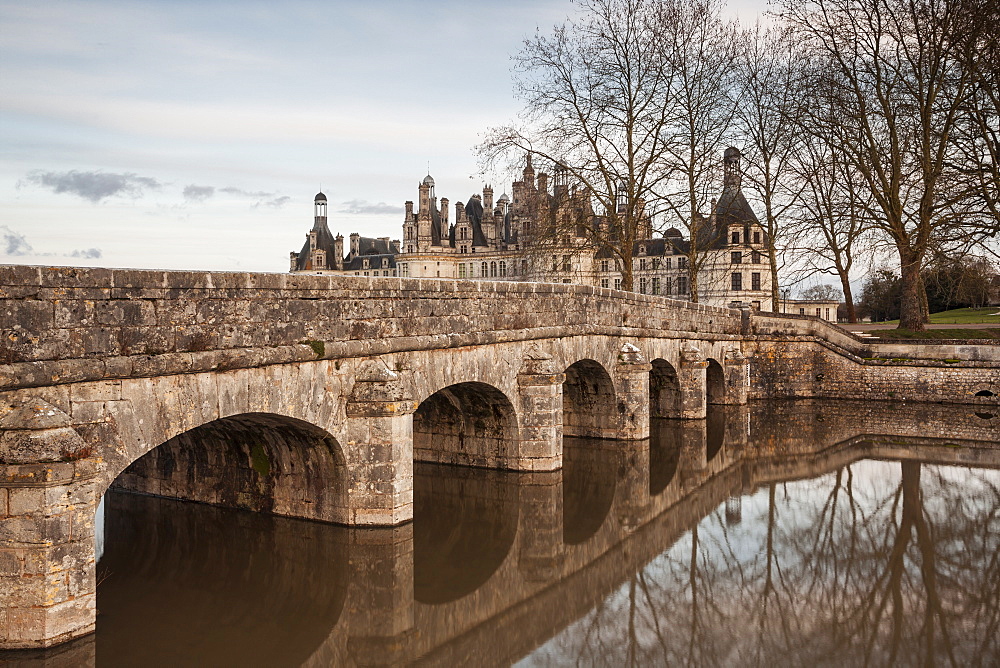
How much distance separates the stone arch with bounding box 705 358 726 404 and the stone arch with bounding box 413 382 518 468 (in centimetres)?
1094

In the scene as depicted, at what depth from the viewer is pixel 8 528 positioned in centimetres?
573

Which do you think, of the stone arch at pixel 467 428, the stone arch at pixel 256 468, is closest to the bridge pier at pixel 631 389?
the stone arch at pixel 467 428

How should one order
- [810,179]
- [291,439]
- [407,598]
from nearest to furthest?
[407,598] → [291,439] → [810,179]

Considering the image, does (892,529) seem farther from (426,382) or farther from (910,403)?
(910,403)

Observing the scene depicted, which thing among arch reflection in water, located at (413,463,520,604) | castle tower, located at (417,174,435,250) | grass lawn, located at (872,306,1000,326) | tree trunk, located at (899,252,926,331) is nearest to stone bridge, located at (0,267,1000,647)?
arch reflection in water, located at (413,463,520,604)

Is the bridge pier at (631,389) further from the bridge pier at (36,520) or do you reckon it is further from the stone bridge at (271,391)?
the bridge pier at (36,520)

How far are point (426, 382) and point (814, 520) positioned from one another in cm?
560

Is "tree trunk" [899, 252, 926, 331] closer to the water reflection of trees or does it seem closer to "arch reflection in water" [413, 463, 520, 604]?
the water reflection of trees

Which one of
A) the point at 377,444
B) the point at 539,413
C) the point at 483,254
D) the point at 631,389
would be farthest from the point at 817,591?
the point at 483,254

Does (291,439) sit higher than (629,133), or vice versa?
(629,133)

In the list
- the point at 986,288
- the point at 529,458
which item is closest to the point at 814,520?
the point at 529,458

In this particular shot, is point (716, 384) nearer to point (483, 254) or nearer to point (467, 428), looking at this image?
point (467, 428)

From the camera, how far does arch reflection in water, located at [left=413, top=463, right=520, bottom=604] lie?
8.32 m

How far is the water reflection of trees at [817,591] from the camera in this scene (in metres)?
6.88
